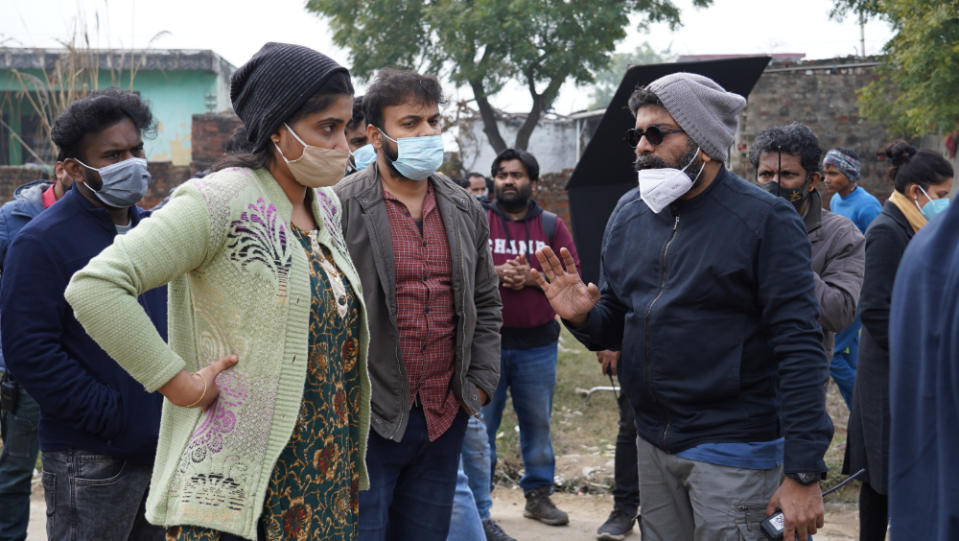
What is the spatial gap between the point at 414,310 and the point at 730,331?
116 centimetres

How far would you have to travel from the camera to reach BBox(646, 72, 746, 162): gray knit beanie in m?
2.94

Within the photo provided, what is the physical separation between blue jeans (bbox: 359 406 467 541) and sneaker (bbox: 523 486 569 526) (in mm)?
2412

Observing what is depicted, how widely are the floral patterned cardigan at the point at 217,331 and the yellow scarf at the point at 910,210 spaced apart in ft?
9.63

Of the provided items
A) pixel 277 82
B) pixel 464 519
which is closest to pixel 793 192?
pixel 464 519

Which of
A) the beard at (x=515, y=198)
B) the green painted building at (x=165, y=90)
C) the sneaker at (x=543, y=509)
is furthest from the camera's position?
the green painted building at (x=165, y=90)

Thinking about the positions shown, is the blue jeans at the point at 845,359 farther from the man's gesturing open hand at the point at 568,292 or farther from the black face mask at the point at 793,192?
the man's gesturing open hand at the point at 568,292

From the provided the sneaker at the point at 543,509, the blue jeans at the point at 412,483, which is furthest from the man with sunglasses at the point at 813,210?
the sneaker at the point at 543,509

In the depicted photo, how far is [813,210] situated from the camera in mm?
4309

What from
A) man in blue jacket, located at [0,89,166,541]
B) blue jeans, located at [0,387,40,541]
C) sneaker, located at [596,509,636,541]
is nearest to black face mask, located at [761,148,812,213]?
sneaker, located at [596,509,636,541]

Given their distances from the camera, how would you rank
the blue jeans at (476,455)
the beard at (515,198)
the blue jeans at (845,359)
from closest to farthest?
the blue jeans at (476,455) → the blue jeans at (845,359) → the beard at (515,198)

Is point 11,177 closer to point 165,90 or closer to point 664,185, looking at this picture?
point 165,90

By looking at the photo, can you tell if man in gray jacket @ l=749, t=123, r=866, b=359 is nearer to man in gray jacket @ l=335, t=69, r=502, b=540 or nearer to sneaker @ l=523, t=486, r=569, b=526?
man in gray jacket @ l=335, t=69, r=502, b=540

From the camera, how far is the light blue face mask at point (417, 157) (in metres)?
3.44

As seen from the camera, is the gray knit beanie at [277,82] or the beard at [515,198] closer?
the gray knit beanie at [277,82]
